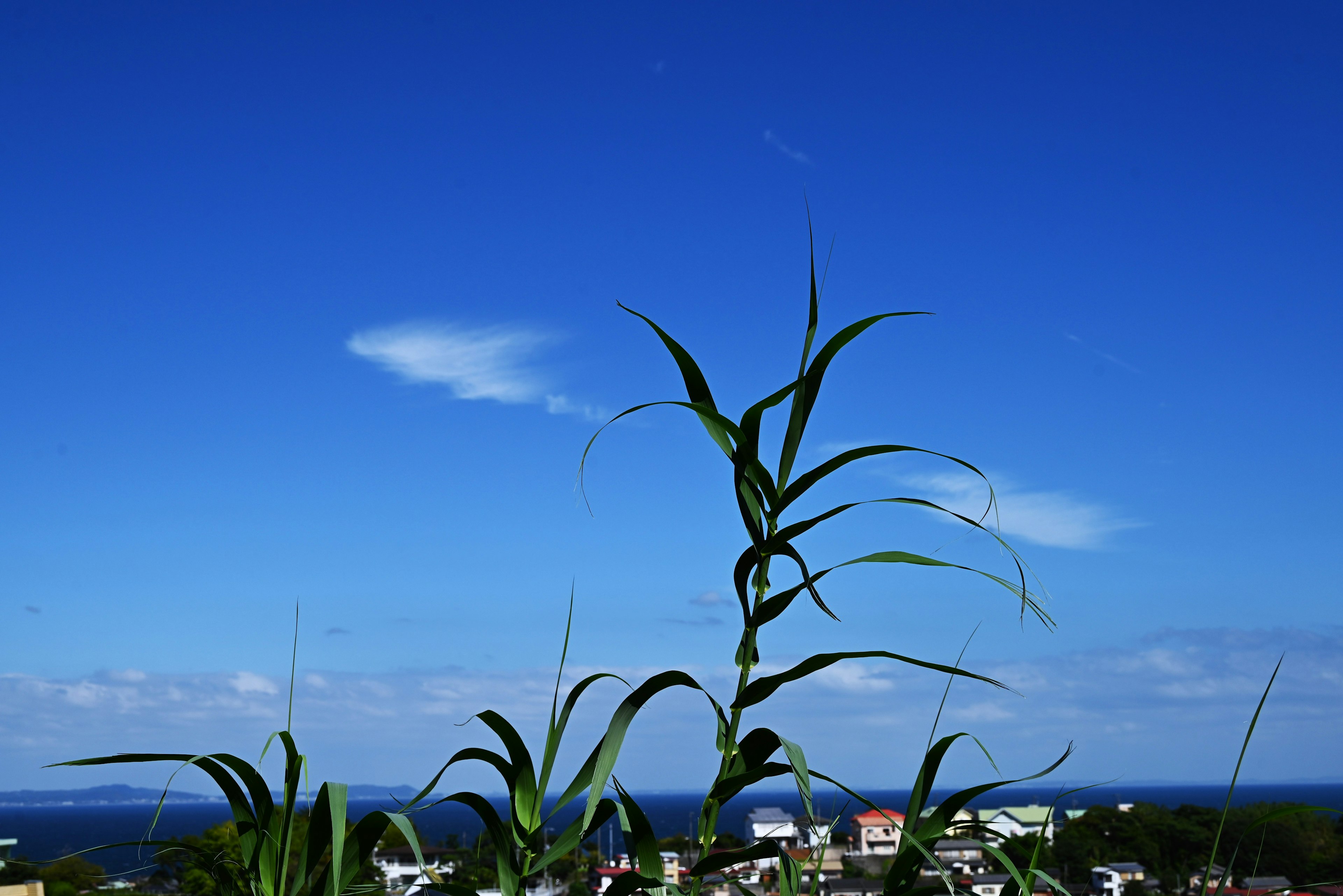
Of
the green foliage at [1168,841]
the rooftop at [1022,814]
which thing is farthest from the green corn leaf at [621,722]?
the rooftop at [1022,814]

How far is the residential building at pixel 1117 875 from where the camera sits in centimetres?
4819

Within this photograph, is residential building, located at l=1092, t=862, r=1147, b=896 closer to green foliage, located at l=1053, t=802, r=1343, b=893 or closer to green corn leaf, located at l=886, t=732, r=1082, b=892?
green foliage, located at l=1053, t=802, r=1343, b=893

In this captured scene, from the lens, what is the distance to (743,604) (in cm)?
132

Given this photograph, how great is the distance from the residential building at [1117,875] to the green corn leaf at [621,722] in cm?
4999

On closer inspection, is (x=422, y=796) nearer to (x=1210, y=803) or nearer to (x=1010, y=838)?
(x=1010, y=838)

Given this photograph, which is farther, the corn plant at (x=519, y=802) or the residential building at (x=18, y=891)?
the residential building at (x=18, y=891)

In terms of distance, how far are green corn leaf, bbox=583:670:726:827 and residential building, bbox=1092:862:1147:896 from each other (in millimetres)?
49988

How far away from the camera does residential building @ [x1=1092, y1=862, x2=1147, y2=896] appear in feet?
158

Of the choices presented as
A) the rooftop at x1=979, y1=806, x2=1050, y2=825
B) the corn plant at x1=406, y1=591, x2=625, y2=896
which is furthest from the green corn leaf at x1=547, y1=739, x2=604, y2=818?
the rooftop at x1=979, y1=806, x2=1050, y2=825

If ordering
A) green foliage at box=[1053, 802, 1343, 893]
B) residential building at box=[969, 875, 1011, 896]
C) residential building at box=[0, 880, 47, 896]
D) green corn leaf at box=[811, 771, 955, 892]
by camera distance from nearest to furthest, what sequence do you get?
green corn leaf at box=[811, 771, 955, 892], residential building at box=[0, 880, 47, 896], residential building at box=[969, 875, 1011, 896], green foliage at box=[1053, 802, 1343, 893]

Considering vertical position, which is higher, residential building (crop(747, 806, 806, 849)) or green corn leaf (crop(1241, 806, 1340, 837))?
green corn leaf (crop(1241, 806, 1340, 837))

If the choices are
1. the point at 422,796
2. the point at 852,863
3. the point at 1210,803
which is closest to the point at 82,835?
the point at 852,863

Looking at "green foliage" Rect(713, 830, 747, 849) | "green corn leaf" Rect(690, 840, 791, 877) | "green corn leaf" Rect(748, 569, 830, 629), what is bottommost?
"green foliage" Rect(713, 830, 747, 849)

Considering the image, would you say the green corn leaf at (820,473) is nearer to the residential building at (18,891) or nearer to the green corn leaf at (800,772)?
the green corn leaf at (800,772)
